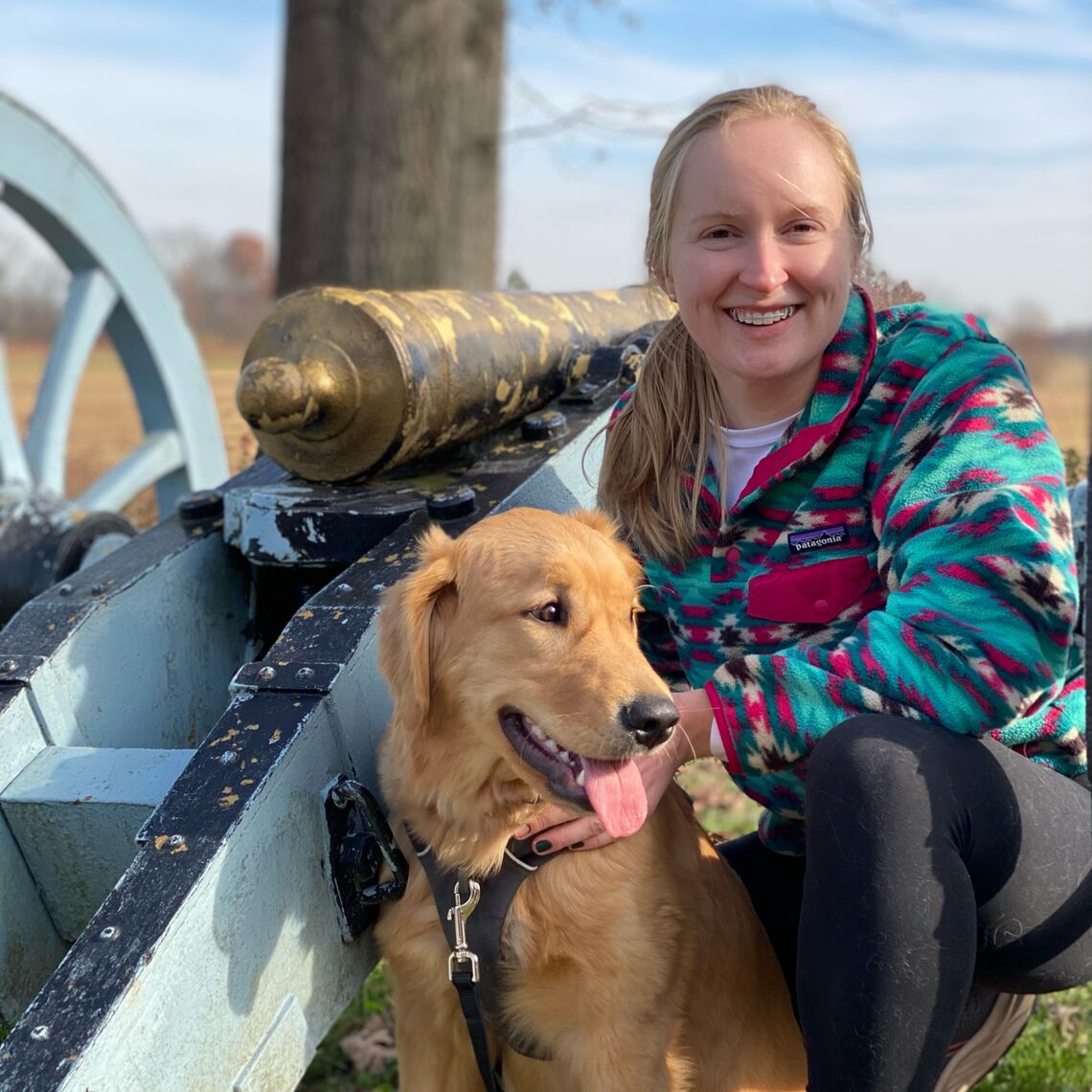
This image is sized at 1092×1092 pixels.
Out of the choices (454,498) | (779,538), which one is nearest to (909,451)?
(779,538)

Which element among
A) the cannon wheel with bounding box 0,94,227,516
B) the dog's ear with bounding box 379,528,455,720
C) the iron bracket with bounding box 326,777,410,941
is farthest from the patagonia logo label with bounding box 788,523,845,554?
the cannon wheel with bounding box 0,94,227,516

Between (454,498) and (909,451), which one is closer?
(909,451)

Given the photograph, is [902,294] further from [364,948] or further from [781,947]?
[364,948]

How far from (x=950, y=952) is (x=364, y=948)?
945 mm

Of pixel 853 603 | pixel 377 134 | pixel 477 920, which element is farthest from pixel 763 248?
pixel 377 134

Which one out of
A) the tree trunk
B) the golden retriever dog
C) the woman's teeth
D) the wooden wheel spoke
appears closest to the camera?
the golden retriever dog

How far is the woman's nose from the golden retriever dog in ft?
1.55

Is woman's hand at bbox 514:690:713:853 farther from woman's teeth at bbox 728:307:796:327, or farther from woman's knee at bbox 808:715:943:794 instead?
woman's teeth at bbox 728:307:796:327

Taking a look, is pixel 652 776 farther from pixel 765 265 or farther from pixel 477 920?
pixel 765 265

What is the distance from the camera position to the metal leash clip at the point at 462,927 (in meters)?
1.95

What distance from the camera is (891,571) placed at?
1953 mm

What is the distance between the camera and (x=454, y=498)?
248 cm

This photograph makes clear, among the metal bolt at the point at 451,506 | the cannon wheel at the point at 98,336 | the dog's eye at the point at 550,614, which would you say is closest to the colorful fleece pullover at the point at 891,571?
the dog's eye at the point at 550,614

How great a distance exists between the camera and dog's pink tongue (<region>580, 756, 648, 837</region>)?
6.10 ft
